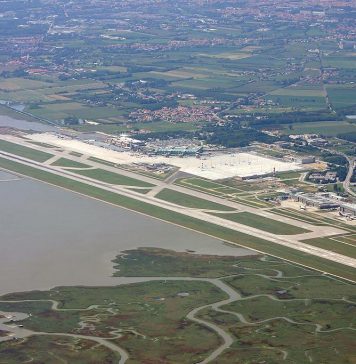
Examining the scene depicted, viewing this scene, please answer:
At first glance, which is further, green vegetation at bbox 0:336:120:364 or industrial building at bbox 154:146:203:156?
industrial building at bbox 154:146:203:156

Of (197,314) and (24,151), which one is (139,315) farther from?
(24,151)

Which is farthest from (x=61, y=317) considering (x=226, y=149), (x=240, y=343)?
(x=226, y=149)

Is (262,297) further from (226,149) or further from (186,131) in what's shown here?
(186,131)

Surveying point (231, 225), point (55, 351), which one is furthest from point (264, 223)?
point (55, 351)

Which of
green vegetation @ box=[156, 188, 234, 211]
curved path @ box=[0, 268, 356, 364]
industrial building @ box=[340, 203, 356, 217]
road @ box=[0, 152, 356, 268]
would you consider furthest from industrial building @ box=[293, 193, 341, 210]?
curved path @ box=[0, 268, 356, 364]

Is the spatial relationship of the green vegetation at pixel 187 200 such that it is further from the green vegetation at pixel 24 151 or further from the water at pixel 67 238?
the green vegetation at pixel 24 151

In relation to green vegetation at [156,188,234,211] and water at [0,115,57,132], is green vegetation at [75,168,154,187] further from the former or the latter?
water at [0,115,57,132]
